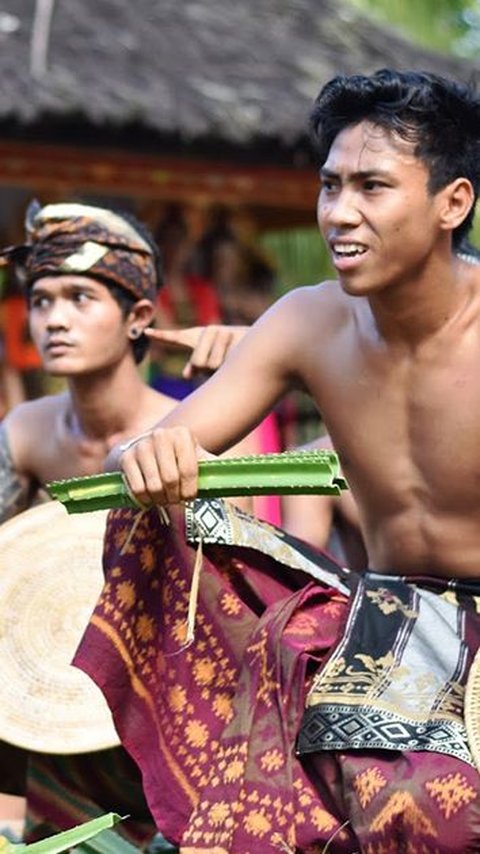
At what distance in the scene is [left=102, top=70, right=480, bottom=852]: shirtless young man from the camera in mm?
3719

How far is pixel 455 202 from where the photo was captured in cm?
414

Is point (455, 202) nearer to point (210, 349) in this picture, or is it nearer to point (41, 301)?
point (210, 349)

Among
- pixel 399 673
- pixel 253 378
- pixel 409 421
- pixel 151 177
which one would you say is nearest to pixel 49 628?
pixel 253 378

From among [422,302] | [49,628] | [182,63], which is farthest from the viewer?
[182,63]

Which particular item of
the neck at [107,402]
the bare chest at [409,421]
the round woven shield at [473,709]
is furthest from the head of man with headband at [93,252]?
the round woven shield at [473,709]

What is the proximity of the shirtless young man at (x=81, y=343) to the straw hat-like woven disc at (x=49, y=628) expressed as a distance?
0.73 m

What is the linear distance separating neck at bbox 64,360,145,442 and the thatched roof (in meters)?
4.12

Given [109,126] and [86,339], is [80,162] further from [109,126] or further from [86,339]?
[86,339]

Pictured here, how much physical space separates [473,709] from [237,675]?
481 mm

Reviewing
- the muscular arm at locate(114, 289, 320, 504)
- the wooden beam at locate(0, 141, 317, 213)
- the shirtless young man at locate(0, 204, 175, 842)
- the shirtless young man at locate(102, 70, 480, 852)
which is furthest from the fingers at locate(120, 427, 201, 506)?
the wooden beam at locate(0, 141, 317, 213)

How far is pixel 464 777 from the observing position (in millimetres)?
3494

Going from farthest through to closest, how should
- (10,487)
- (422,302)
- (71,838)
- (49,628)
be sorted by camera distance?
(10,487) < (49,628) < (422,302) < (71,838)

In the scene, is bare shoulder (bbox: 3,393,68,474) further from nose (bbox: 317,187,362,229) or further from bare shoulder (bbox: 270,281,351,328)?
nose (bbox: 317,187,362,229)

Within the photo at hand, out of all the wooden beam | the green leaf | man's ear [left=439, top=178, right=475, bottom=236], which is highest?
the wooden beam
